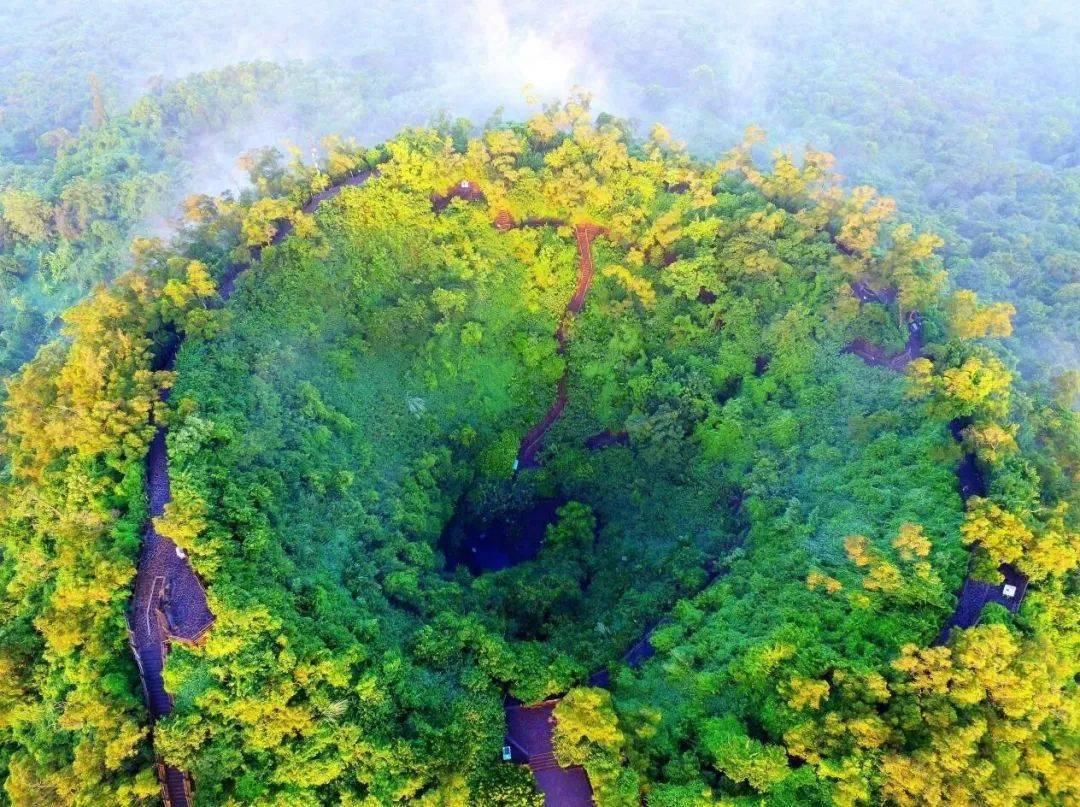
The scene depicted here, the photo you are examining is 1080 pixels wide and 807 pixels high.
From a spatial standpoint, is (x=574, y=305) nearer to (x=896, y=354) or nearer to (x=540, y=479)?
(x=540, y=479)

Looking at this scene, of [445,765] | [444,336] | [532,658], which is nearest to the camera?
[445,765]

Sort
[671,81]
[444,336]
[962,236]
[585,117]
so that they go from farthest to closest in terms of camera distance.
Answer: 1. [671,81]
2. [962,236]
3. [585,117]
4. [444,336]

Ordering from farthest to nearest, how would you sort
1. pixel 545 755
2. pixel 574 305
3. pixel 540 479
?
1. pixel 574 305
2. pixel 540 479
3. pixel 545 755

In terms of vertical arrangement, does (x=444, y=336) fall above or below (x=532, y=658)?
above

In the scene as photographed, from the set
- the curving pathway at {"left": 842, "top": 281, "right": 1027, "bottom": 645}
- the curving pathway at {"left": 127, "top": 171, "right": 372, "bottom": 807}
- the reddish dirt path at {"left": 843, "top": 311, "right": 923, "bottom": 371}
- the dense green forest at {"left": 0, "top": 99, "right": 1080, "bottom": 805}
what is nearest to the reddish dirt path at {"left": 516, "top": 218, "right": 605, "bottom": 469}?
the dense green forest at {"left": 0, "top": 99, "right": 1080, "bottom": 805}

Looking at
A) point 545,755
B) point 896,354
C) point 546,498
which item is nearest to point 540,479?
point 546,498

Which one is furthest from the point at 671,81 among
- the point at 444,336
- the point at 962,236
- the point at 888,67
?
the point at 444,336

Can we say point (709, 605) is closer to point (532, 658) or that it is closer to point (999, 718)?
point (532, 658)
